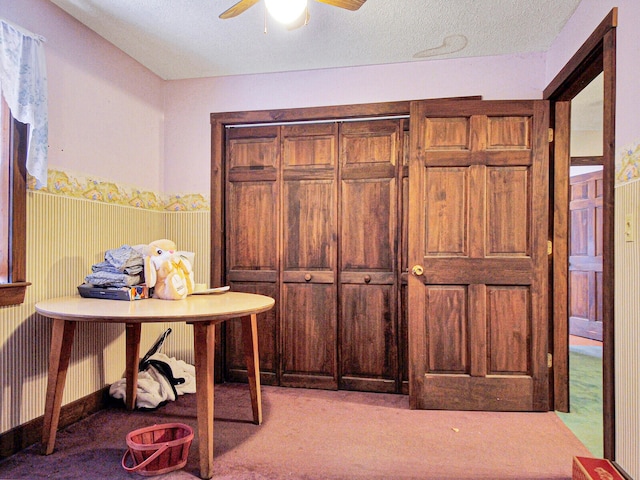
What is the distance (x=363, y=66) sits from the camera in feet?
9.73

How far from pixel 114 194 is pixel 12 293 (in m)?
0.94

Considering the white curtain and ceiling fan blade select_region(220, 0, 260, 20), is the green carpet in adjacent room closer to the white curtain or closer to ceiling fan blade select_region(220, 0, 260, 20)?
ceiling fan blade select_region(220, 0, 260, 20)

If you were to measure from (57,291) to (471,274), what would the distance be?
2476 millimetres

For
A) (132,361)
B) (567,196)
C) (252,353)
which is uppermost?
(567,196)

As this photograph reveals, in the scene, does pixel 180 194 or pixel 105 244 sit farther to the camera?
pixel 180 194

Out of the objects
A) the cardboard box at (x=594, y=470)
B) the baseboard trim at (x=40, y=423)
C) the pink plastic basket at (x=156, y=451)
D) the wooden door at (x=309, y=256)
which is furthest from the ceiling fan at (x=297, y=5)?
the baseboard trim at (x=40, y=423)

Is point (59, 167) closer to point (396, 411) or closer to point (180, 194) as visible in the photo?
→ point (180, 194)

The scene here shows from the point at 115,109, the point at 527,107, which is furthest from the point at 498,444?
the point at 115,109

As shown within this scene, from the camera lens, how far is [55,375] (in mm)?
1928

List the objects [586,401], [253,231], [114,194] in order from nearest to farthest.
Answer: [114,194] < [586,401] < [253,231]

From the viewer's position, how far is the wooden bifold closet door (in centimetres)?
291

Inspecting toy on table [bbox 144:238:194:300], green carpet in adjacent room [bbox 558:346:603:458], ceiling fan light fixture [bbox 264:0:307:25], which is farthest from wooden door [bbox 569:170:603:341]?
toy on table [bbox 144:238:194:300]

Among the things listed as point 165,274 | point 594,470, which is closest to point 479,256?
point 594,470

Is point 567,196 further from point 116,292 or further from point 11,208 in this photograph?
point 11,208
